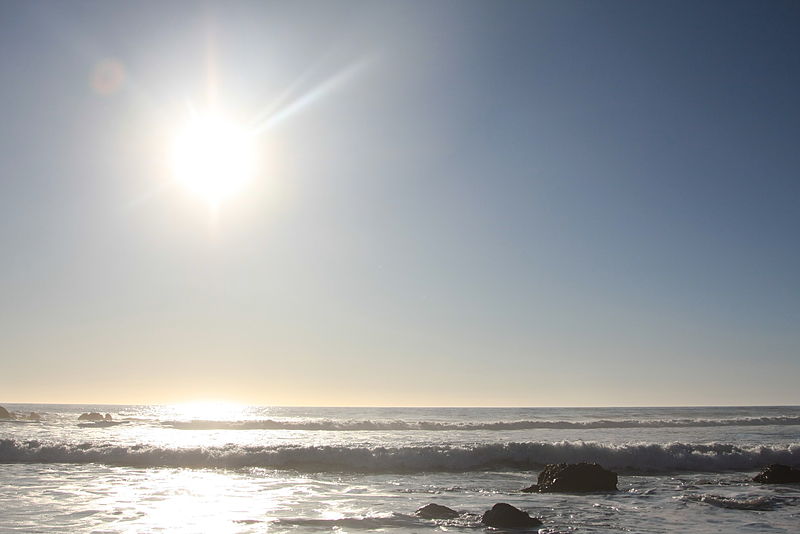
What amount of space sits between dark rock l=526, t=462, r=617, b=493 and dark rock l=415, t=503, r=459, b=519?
5325 millimetres

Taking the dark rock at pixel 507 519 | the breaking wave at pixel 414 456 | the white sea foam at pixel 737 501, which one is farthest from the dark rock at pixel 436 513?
the breaking wave at pixel 414 456

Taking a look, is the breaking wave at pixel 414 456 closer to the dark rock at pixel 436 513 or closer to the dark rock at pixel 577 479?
the dark rock at pixel 577 479

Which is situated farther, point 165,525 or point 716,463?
point 716,463

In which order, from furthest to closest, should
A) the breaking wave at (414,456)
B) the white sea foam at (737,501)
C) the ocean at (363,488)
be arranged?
the breaking wave at (414,456) → the white sea foam at (737,501) → the ocean at (363,488)

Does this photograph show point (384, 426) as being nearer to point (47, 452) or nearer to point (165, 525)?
point (47, 452)

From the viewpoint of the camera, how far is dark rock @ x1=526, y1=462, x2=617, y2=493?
17.8 metres

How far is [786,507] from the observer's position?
14891 millimetres

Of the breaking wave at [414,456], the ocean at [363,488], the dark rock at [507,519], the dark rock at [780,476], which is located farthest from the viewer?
the breaking wave at [414,456]

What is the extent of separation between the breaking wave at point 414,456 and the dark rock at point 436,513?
35.8ft

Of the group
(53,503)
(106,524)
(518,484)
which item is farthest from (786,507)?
(53,503)

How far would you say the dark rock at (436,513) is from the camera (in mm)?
Result: 13453

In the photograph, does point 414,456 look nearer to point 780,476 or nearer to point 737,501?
point 737,501

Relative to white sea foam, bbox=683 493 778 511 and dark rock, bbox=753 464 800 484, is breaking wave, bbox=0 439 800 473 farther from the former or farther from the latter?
white sea foam, bbox=683 493 778 511

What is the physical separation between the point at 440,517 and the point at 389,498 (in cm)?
360
